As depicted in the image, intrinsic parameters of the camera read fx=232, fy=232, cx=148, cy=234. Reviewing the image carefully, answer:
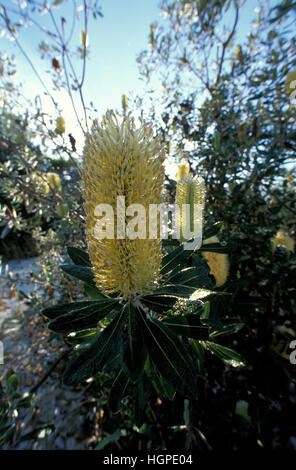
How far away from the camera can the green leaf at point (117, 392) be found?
74 centimetres

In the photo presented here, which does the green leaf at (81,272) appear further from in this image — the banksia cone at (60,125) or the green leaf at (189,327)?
the banksia cone at (60,125)

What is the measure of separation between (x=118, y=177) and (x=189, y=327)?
49 cm

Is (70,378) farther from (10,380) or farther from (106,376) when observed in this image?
(106,376)

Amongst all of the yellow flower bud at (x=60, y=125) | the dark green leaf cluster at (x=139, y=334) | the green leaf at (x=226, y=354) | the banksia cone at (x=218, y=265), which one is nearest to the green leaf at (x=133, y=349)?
the dark green leaf cluster at (x=139, y=334)

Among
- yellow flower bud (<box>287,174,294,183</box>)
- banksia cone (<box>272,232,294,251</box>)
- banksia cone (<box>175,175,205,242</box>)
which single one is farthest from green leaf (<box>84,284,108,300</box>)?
yellow flower bud (<box>287,174,294,183</box>)

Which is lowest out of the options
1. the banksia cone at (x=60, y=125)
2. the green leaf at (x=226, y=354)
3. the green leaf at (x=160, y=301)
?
the green leaf at (x=226, y=354)

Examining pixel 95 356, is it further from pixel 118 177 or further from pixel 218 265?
pixel 218 265

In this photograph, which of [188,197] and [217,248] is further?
[217,248]

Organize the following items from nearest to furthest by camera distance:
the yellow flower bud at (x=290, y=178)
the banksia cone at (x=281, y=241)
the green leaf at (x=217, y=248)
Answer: the green leaf at (x=217, y=248)
the banksia cone at (x=281, y=241)
the yellow flower bud at (x=290, y=178)

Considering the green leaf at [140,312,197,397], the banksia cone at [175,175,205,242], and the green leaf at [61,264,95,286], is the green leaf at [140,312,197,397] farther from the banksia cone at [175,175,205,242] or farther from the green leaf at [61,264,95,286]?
the banksia cone at [175,175,205,242]

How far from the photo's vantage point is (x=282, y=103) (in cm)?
207

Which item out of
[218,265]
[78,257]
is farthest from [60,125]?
[218,265]

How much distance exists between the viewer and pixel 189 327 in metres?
0.71
